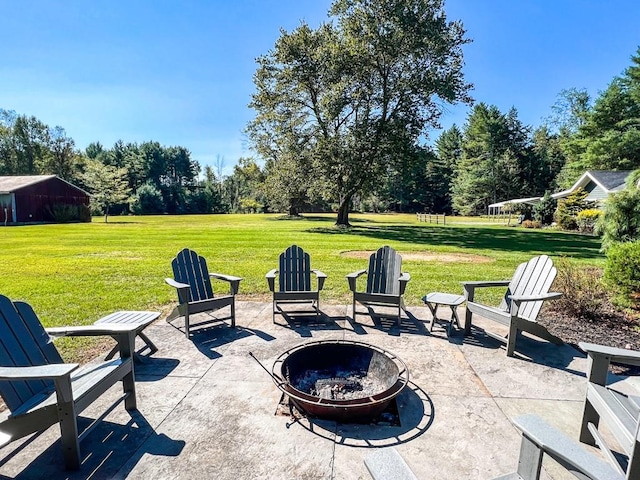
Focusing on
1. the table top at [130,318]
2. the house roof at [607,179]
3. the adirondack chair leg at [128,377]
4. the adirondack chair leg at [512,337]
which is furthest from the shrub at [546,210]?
the adirondack chair leg at [128,377]

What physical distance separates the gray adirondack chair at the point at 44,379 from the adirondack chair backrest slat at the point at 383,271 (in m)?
3.22

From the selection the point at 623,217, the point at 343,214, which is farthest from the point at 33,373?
the point at 343,214

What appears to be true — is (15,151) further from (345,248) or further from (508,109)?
(508,109)

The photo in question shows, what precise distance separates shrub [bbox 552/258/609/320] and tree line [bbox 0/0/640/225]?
1391 centimetres

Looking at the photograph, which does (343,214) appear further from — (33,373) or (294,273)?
(33,373)

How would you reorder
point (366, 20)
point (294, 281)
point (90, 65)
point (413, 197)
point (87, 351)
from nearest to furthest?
point (87, 351) < point (294, 281) < point (90, 65) < point (366, 20) < point (413, 197)

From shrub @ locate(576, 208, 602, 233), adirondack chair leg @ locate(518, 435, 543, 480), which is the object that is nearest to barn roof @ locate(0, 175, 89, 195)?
adirondack chair leg @ locate(518, 435, 543, 480)

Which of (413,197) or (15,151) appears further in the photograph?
(413,197)

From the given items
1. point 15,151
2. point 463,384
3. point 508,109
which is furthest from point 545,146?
point 15,151

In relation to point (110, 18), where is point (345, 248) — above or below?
below

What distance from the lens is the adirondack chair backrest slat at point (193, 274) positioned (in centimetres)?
436

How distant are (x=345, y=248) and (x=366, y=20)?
12483 millimetres

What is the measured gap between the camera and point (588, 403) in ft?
7.52

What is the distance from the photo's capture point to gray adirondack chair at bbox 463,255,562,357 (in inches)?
143
